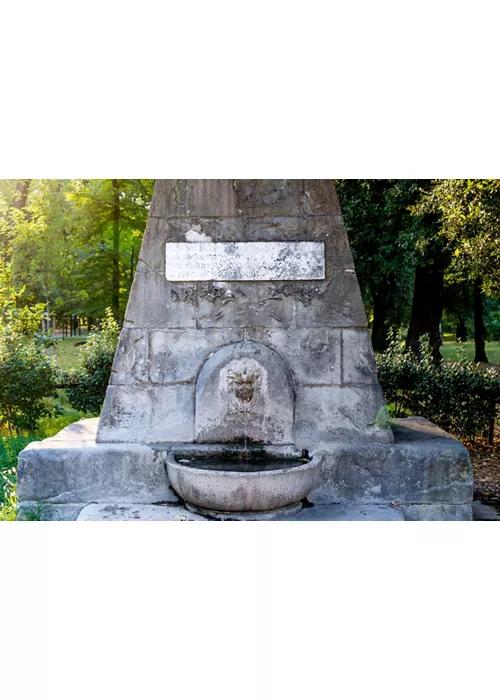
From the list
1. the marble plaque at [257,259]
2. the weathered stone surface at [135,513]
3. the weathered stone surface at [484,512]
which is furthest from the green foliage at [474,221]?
the weathered stone surface at [135,513]

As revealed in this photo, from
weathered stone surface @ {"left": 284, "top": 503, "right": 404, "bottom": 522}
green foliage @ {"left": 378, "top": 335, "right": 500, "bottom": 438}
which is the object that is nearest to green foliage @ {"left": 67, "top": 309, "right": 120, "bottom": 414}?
green foliage @ {"left": 378, "top": 335, "right": 500, "bottom": 438}

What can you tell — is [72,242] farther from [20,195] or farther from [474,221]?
[474,221]

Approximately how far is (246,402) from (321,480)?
2.35 ft

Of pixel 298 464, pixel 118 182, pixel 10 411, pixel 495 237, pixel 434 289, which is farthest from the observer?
pixel 434 289

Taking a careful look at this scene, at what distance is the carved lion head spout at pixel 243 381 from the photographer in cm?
412

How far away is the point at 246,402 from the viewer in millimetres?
4172

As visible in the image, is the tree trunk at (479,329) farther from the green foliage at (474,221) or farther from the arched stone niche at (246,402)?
the arched stone niche at (246,402)

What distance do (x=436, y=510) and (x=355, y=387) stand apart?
963 mm

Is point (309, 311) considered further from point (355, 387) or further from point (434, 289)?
point (434, 289)

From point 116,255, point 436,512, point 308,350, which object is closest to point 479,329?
point 116,255

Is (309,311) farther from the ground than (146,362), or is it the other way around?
(309,311)

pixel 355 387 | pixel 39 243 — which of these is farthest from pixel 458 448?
pixel 39 243

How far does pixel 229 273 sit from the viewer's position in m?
4.21

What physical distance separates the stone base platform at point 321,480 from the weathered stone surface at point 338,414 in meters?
0.09
